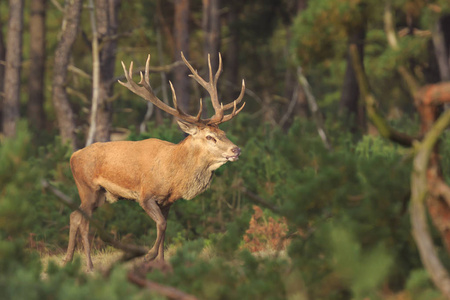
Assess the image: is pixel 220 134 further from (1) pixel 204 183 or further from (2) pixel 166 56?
(2) pixel 166 56

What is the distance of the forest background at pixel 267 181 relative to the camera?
4410mm

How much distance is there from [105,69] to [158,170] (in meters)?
5.67

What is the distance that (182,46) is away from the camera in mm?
18250

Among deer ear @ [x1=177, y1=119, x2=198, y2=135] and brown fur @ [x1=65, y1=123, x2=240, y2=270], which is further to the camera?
deer ear @ [x1=177, y1=119, x2=198, y2=135]

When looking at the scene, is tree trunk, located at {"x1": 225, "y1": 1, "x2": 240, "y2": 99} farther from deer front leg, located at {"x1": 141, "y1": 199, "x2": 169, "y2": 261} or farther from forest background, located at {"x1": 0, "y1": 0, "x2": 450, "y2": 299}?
deer front leg, located at {"x1": 141, "y1": 199, "x2": 169, "y2": 261}

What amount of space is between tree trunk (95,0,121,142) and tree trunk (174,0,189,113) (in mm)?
4055

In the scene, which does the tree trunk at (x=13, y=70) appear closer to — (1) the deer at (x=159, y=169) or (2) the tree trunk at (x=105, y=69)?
(2) the tree trunk at (x=105, y=69)

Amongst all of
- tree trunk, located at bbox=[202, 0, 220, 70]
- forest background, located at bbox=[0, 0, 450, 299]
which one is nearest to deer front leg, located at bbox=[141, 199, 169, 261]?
forest background, located at bbox=[0, 0, 450, 299]

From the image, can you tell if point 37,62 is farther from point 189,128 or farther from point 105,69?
point 189,128

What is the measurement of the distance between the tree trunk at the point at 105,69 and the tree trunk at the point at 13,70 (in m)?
3.24

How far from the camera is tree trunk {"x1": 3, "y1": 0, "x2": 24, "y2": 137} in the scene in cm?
1611

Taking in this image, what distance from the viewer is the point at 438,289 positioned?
13.7 feet

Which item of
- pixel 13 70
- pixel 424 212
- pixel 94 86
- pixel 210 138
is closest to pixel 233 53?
pixel 13 70

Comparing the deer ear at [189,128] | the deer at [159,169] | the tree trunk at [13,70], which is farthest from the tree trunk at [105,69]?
the deer ear at [189,128]
